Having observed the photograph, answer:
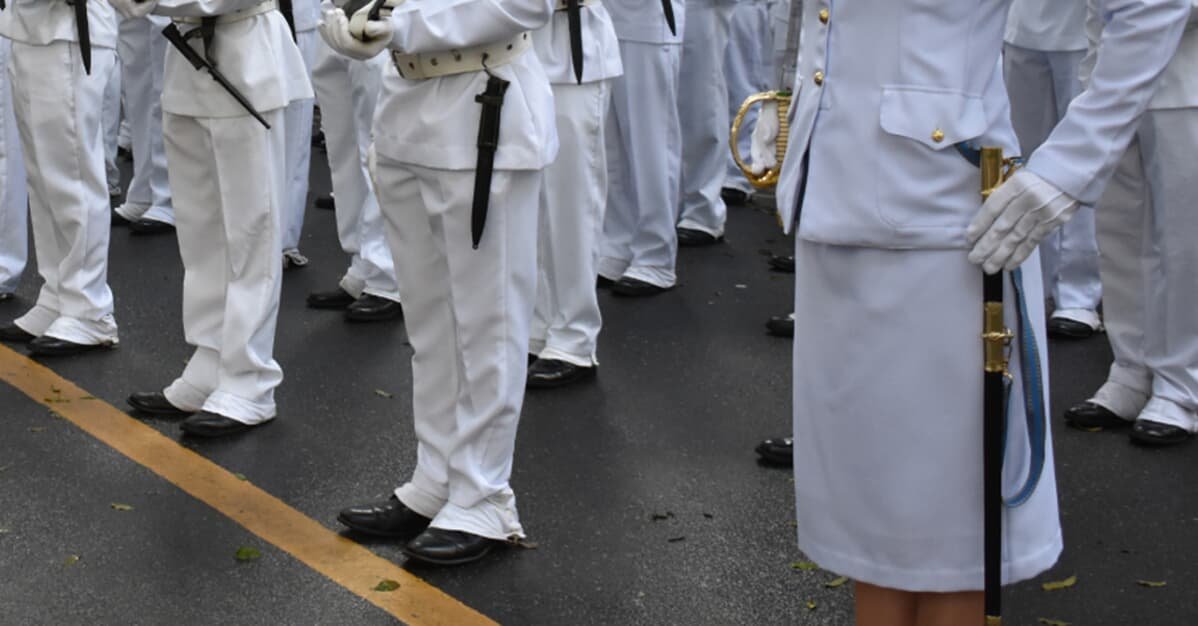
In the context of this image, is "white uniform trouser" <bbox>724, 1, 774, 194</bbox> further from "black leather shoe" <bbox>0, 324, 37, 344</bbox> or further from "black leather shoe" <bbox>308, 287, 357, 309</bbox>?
"black leather shoe" <bbox>0, 324, 37, 344</bbox>

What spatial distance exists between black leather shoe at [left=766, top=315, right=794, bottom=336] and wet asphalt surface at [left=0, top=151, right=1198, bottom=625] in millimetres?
75

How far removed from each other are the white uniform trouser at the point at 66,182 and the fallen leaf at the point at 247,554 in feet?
7.45

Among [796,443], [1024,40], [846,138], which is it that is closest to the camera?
[846,138]

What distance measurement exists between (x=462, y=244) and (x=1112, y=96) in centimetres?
209

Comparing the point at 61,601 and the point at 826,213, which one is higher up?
the point at 826,213

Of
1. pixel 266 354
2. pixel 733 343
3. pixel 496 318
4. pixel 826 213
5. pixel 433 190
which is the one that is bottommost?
pixel 733 343

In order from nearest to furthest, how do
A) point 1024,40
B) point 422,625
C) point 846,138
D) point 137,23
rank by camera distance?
point 846,138, point 422,625, point 1024,40, point 137,23

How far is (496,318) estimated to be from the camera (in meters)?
4.50

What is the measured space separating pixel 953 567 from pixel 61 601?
2.46 m

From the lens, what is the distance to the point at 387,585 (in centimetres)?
446

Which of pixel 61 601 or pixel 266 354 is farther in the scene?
pixel 266 354

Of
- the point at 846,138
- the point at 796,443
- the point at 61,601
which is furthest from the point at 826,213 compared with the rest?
the point at 61,601

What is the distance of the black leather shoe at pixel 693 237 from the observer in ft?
28.4

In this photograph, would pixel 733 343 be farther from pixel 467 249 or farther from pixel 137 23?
pixel 137 23
